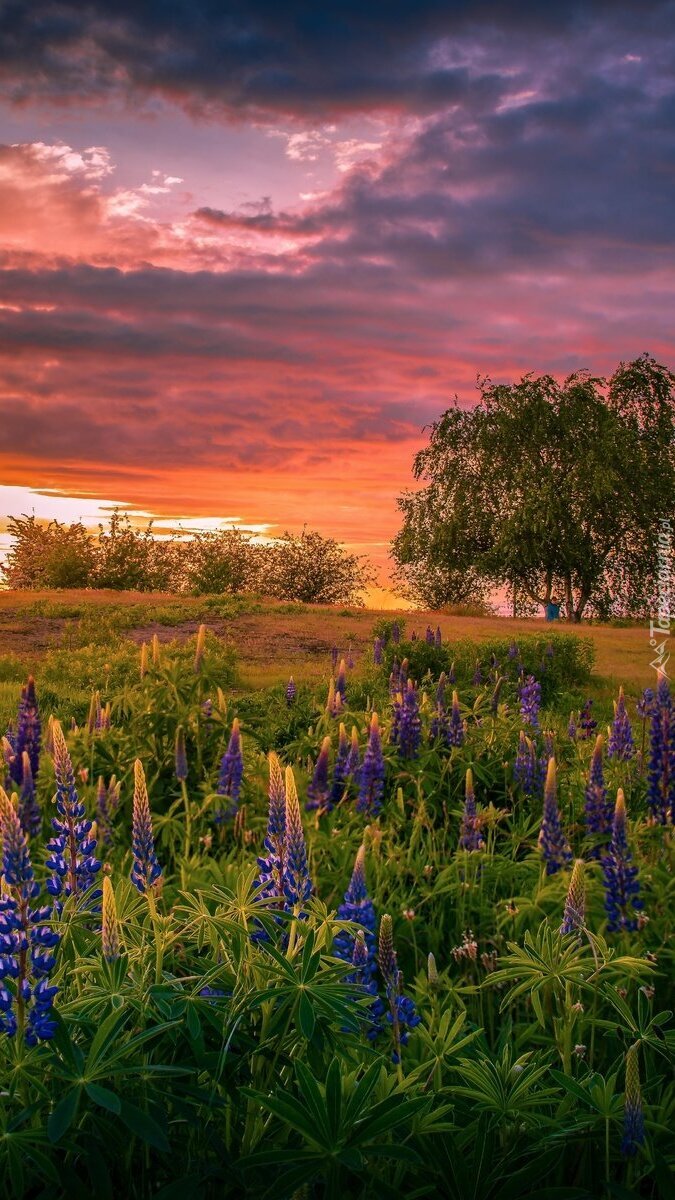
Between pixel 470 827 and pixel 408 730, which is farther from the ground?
pixel 408 730

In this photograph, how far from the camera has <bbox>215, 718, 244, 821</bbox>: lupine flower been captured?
503 centimetres

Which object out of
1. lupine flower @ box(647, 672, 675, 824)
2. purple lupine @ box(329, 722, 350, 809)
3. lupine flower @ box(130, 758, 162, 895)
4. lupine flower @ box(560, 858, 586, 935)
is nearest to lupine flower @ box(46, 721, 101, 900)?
lupine flower @ box(130, 758, 162, 895)

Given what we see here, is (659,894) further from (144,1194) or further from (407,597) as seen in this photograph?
(407,597)

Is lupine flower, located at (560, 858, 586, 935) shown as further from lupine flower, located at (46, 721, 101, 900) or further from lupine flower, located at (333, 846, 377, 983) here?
lupine flower, located at (46, 721, 101, 900)

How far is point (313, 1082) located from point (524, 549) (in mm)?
36572

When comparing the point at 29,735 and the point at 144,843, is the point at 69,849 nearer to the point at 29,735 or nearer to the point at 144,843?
the point at 144,843

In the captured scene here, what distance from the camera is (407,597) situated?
45438mm

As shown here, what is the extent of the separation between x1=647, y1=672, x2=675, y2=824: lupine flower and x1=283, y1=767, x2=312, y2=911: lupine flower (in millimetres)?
2738

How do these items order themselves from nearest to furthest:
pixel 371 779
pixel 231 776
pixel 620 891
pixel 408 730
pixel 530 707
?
1. pixel 620 891
2. pixel 371 779
3. pixel 231 776
4. pixel 408 730
5. pixel 530 707

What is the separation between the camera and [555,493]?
37.5m

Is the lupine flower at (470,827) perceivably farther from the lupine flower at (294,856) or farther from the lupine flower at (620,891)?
the lupine flower at (294,856)

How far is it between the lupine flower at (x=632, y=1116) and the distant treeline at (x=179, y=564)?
3438 cm

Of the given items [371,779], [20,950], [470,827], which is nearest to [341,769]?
[371,779]

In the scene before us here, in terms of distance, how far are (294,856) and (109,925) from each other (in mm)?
630
